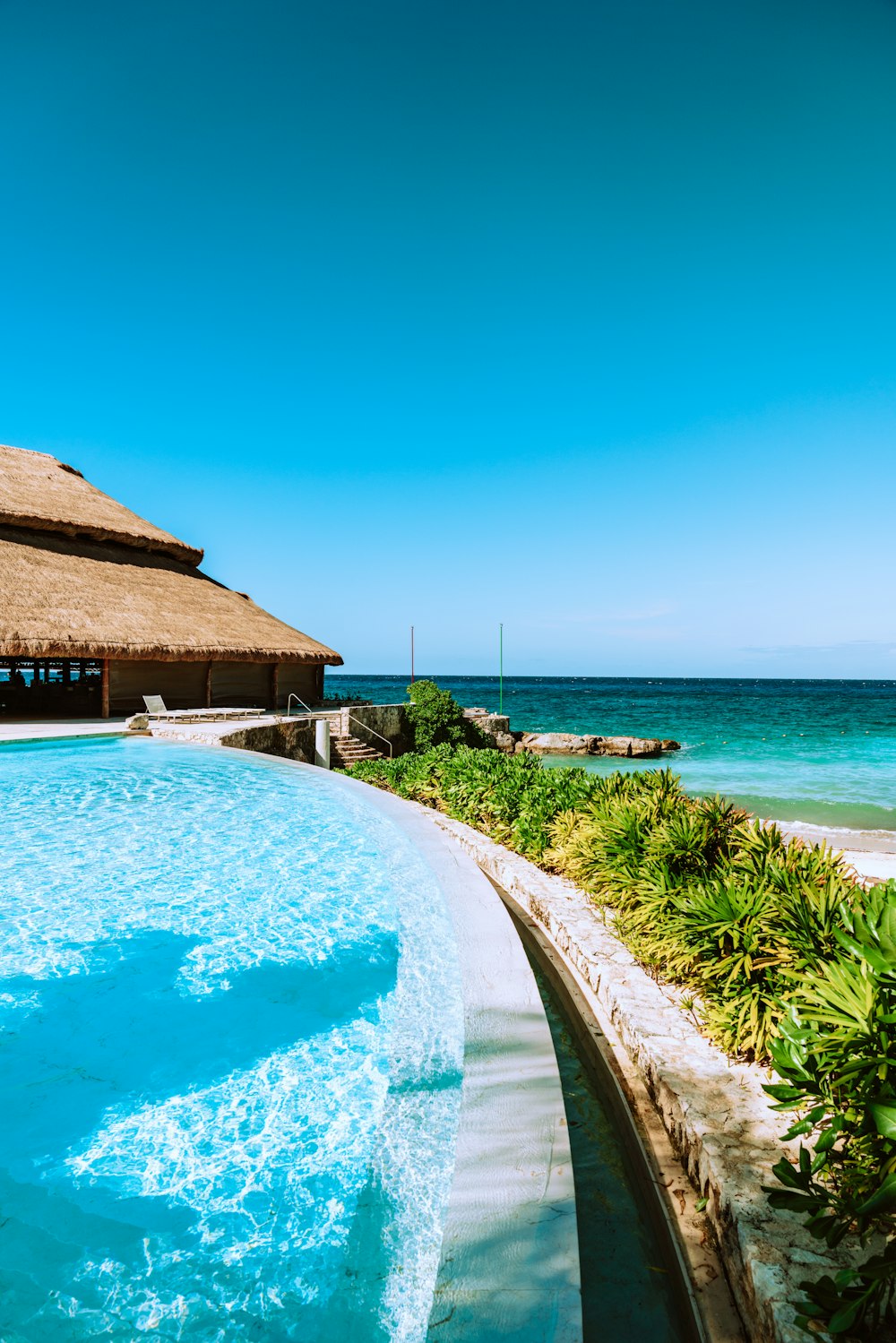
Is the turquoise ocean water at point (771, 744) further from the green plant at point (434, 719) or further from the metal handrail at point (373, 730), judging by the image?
the metal handrail at point (373, 730)

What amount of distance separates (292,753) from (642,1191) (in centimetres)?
1309

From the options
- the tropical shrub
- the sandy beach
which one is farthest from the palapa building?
the sandy beach

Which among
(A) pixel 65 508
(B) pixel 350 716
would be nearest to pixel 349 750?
(B) pixel 350 716

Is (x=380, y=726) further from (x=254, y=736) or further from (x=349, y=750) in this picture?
(x=254, y=736)

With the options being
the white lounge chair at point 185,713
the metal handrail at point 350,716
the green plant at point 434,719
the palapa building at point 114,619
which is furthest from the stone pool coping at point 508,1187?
the green plant at point 434,719

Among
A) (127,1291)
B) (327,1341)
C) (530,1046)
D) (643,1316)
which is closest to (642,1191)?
(643,1316)

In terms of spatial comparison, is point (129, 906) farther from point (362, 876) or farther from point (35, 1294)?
point (35, 1294)

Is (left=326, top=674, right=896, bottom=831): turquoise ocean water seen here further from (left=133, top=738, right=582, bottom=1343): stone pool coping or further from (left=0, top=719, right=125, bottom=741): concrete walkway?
(left=0, top=719, right=125, bottom=741): concrete walkway

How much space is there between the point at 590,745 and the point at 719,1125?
27.5 m

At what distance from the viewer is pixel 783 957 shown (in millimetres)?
3449

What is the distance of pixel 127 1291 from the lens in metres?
2.43

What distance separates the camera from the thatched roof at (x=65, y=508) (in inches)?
714

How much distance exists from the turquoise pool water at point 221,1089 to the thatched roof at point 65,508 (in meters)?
13.8

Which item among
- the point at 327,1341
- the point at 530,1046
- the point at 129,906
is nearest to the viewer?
the point at 327,1341
